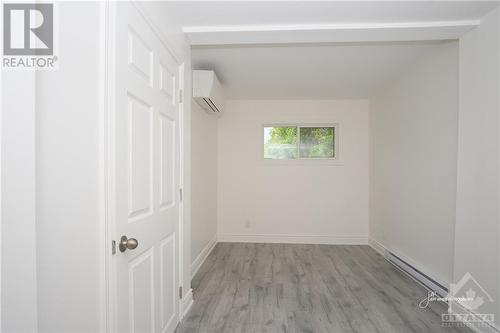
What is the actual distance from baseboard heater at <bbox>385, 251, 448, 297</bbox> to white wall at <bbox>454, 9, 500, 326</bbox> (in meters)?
0.43

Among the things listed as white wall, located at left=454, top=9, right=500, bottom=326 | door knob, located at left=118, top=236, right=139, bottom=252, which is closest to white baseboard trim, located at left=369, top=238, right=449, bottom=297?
white wall, located at left=454, top=9, right=500, bottom=326

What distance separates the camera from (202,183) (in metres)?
3.47

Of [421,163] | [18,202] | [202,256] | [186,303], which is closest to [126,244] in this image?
[18,202]

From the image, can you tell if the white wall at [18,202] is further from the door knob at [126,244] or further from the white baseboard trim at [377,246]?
the white baseboard trim at [377,246]

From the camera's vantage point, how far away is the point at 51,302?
3.40 feet

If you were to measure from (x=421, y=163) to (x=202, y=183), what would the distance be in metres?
2.56

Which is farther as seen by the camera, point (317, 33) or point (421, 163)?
point (421, 163)

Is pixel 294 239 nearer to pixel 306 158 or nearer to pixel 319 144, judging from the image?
pixel 306 158

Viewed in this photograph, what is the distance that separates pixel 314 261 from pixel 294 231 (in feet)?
3.00

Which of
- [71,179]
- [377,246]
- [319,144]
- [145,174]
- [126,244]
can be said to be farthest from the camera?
[319,144]

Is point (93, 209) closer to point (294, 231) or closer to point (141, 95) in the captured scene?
point (141, 95)

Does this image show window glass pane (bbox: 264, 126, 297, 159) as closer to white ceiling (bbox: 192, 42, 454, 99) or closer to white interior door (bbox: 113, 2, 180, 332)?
white ceiling (bbox: 192, 42, 454, 99)

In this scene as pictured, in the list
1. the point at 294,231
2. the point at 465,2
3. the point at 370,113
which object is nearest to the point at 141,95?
the point at 465,2

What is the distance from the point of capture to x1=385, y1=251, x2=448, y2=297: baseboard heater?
97.2 inches
